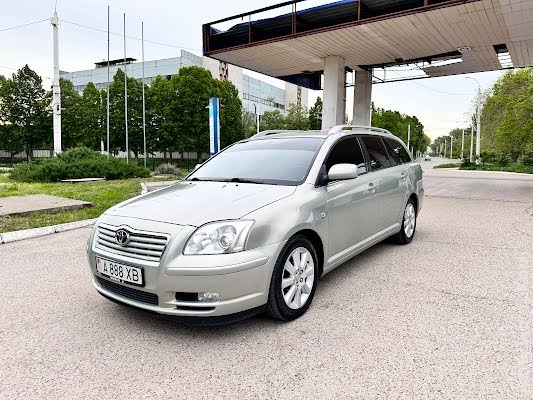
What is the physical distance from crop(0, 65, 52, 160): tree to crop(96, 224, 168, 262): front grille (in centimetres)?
4302

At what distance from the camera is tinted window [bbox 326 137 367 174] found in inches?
166

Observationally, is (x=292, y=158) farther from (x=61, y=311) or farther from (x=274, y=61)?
(x=274, y=61)

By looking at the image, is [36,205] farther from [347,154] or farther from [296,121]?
[296,121]

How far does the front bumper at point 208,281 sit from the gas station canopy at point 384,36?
490 inches

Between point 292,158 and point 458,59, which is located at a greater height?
point 458,59

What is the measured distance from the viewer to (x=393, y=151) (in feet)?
19.1

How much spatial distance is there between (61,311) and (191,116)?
107 ft

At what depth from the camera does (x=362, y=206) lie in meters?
4.50

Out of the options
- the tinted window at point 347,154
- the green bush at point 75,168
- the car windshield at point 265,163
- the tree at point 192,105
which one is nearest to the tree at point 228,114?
the tree at point 192,105

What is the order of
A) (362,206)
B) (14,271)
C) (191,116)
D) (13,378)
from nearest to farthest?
(13,378) < (362,206) < (14,271) < (191,116)

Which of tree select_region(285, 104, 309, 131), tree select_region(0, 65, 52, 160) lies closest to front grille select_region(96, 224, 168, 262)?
tree select_region(0, 65, 52, 160)

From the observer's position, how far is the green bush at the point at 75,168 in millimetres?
15508

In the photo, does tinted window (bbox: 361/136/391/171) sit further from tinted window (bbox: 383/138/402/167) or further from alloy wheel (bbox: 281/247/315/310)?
alloy wheel (bbox: 281/247/315/310)

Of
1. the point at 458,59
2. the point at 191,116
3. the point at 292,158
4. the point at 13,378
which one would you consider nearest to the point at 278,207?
the point at 292,158
